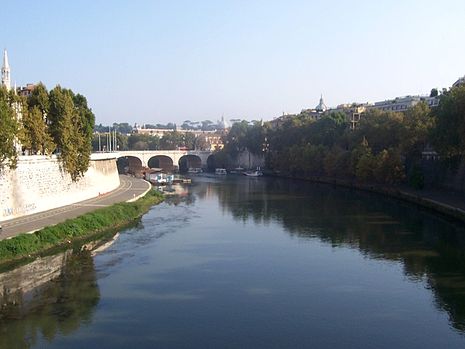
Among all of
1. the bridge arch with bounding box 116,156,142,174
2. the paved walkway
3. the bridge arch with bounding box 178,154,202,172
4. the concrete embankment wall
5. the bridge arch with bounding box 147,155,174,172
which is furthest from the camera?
the bridge arch with bounding box 147,155,174,172

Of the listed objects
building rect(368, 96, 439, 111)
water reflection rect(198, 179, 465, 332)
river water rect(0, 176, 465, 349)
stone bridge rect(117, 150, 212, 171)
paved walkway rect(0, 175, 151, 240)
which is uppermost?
building rect(368, 96, 439, 111)

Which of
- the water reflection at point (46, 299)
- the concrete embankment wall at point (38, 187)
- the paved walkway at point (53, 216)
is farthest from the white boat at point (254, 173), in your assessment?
the water reflection at point (46, 299)

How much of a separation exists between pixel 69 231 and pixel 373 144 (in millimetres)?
35492

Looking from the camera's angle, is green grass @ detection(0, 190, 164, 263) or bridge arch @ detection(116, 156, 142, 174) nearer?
green grass @ detection(0, 190, 164, 263)

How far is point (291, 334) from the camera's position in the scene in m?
15.1

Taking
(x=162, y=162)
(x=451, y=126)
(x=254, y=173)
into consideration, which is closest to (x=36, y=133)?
(x=451, y=126)

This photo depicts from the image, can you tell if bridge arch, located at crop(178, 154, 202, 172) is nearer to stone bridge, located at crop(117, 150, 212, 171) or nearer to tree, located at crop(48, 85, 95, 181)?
stone bridge, located at crop(117, 150, 212, 171)

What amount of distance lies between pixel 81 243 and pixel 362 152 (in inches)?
1262

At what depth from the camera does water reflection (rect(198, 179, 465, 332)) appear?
20844mm

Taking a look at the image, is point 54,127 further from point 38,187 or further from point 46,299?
point 46,299

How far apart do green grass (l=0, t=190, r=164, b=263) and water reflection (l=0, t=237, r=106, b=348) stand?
2.75 ft

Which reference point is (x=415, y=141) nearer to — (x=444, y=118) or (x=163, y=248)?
(x=444, y=118)

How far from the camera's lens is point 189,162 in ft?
346

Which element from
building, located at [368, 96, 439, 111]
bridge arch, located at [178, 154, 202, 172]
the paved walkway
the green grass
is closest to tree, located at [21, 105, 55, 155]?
the paved walkway
